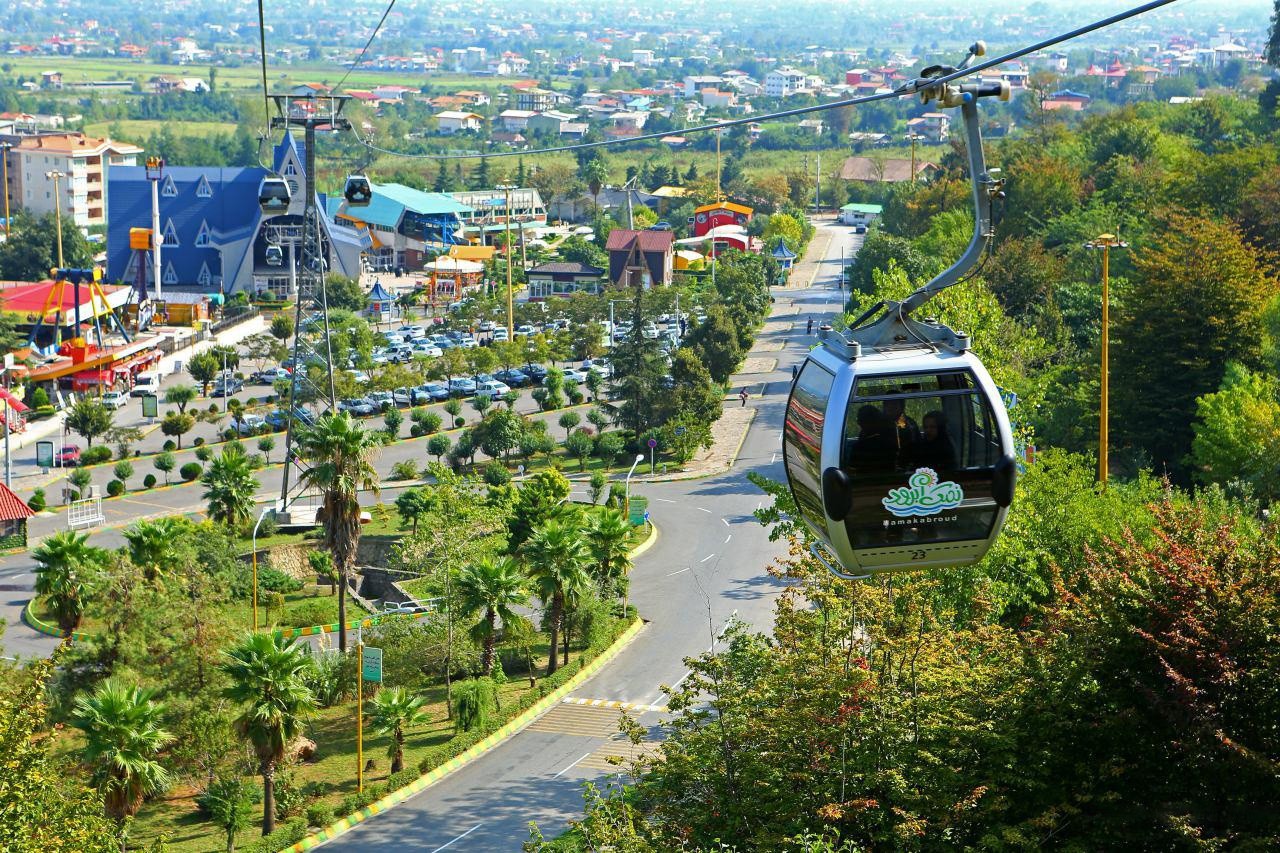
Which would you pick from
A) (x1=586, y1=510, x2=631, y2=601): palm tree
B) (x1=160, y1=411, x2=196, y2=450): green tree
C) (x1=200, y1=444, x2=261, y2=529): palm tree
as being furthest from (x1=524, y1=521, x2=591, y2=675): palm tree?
(x1=160, y1=411, x2=196, y2=450): green tree

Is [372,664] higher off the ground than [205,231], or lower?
lower

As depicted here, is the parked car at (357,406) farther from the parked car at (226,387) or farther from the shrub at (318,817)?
the shrub at (318,817)

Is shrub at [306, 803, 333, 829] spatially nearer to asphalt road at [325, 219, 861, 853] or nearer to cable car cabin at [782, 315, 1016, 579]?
asphalt road at [325, 219, 861, 853]

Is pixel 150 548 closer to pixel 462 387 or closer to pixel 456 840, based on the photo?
pixel 456 840

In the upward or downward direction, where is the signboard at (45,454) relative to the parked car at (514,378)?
downward

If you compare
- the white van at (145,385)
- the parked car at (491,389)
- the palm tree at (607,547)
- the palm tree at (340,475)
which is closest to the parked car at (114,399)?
the white van at (145,385)

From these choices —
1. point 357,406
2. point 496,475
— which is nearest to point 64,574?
point 496,475
